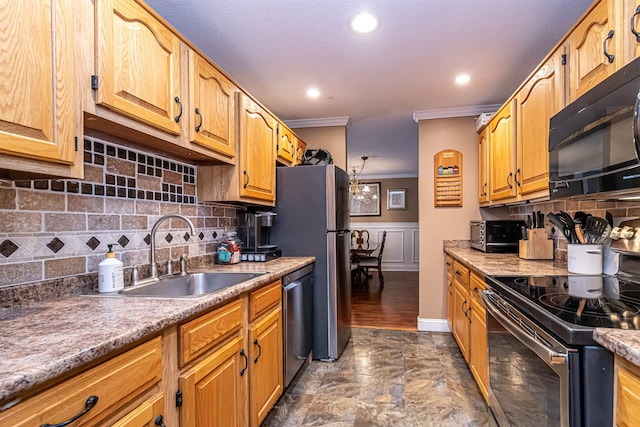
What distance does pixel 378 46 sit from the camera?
2115 mm

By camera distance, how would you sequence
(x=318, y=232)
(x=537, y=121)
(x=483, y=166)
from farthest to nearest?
(x=483, y=166), (x=318, y=232), (x=537, y=121)

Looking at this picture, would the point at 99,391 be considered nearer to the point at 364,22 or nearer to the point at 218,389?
the point at 218,389

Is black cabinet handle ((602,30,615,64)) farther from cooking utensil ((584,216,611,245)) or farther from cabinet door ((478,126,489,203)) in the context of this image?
cabinet door ((478,126,489,203))

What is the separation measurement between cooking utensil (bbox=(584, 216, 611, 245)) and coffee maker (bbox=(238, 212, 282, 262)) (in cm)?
195

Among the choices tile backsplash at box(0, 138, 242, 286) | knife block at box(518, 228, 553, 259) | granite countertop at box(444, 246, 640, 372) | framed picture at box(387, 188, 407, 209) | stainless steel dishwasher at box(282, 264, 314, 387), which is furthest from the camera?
framed picture at box(387, 188, 407, 209)

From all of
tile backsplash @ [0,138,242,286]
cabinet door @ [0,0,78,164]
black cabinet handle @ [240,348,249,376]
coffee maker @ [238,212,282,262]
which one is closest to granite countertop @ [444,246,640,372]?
black cabinet handle @ [240,348,249,376]

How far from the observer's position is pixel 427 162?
353 cm

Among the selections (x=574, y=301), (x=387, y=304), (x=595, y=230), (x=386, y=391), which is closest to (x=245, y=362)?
(x=386, y=391)

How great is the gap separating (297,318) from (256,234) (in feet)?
2.37

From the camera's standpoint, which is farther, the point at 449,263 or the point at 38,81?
the point at 449,263

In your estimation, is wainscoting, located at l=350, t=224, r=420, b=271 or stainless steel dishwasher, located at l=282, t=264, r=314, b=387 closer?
stainless steel dishwasher, located at l=282, t=264, r=314, b=387

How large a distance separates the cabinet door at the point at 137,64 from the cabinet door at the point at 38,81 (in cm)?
13

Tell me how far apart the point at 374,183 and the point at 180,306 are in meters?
7.02

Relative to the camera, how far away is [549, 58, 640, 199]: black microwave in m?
1.08
